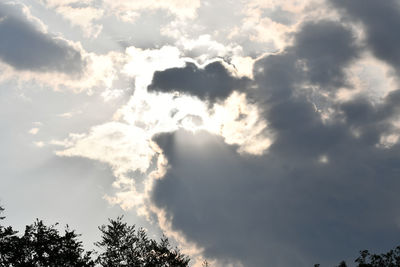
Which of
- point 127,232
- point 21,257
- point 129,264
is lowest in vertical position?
point 21,257

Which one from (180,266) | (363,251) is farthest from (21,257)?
(363,251)

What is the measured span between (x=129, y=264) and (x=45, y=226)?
42.7 ft

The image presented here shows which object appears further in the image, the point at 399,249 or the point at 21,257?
the point at 399,249

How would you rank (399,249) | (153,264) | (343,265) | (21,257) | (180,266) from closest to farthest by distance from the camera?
(21,257)
(153,264)
(180,266)
(399,249)
(343,265)

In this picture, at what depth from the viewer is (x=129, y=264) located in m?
50.5

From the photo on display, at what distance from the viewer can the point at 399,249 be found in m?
64.1

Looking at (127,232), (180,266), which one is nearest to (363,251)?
(180,266)

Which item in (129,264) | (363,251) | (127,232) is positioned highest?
(363,251)

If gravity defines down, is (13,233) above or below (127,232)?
below

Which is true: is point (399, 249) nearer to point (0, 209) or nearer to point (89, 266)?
point (89, 266)

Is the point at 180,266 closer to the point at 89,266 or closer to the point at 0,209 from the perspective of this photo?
the point at 89,266

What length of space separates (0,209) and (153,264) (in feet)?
72.5

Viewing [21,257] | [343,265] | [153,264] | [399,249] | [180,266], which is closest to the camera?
[21,257]

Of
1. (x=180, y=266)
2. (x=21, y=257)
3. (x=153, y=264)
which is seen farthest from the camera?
(x=180, y=266)
